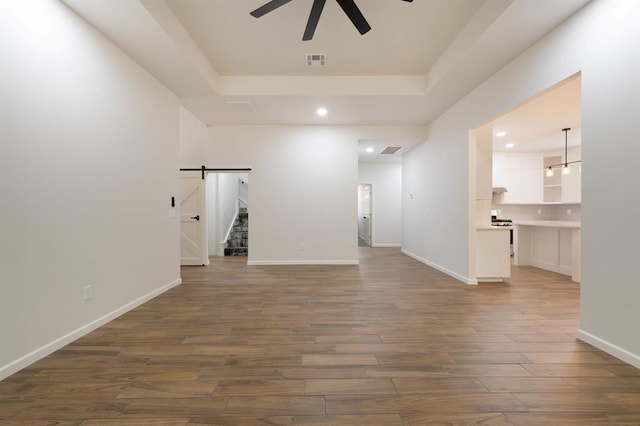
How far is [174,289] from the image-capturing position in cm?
408

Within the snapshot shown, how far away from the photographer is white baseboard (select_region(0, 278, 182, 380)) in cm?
189

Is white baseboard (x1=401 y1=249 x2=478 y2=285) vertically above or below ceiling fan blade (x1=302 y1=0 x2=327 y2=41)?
below

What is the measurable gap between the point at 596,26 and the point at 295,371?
11.8ft

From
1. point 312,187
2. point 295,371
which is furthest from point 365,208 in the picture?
point 295,371

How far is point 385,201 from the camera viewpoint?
9164 millimetres

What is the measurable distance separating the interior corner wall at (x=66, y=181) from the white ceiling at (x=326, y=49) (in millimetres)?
433

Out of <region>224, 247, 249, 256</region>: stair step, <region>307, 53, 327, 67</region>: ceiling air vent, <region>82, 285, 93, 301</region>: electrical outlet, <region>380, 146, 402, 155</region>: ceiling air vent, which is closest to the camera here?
<region>82, 285, 93, 301</region>: electrical outlet

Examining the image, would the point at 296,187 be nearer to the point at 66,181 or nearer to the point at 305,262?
the point at 305,262

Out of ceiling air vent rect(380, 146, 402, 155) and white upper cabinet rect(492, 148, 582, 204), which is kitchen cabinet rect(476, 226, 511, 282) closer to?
ceiling air vent rect(380, 146, 402, 155)

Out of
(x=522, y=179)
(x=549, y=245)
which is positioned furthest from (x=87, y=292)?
(x=522, y=179)

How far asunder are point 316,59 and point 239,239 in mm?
5394

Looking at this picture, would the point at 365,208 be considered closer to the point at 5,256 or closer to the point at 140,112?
the point at 140,112

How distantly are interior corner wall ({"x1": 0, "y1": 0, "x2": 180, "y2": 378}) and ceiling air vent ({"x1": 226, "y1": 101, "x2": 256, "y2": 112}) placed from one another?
4.30 ft

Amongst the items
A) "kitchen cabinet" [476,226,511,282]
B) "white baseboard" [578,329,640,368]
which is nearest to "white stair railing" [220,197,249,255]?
"kitchen cabinet" [476,226,511,282]
